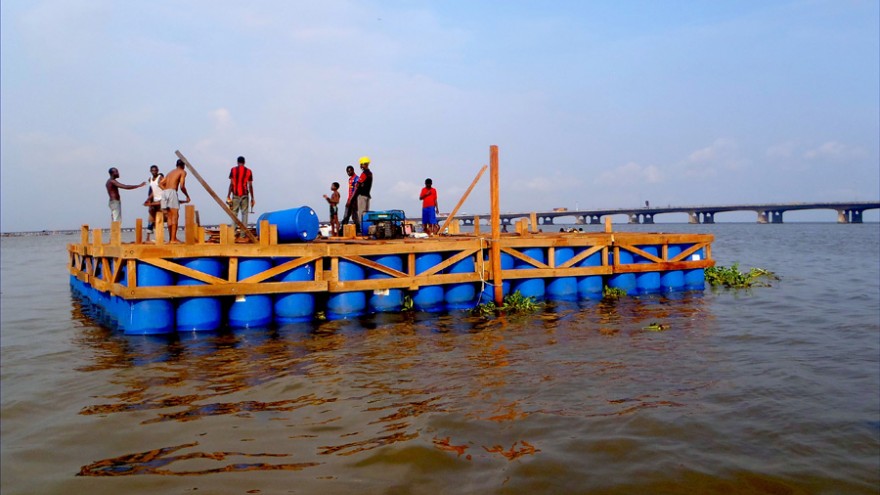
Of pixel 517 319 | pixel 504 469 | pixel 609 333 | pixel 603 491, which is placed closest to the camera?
pixel 603 491

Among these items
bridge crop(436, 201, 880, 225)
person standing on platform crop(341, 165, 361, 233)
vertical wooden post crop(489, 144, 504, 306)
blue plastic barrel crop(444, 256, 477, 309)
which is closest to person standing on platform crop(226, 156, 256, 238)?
person standing on platform crop(341, 165, 361, 233)

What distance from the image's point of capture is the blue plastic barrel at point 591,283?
14945mm

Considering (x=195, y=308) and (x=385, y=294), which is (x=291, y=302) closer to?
(x=195, y=308)

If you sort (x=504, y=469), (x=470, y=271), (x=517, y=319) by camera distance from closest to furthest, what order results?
(x=504, y=469) → (x=517, y=319) → (x=470, y=271)

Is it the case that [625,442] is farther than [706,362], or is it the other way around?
[706,362]

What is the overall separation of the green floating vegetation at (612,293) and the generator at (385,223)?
600cm

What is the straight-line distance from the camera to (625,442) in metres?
5.28

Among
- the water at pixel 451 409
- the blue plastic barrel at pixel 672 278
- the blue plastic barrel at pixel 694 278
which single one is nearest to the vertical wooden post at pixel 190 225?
the water at pixel 451 409

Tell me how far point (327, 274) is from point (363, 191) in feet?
17.9

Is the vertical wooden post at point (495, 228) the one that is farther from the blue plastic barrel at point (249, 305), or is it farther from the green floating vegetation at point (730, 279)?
the green floating vegetation at point (730, 279)

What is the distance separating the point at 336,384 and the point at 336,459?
2456mm

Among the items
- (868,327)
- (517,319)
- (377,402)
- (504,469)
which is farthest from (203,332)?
(868,327)

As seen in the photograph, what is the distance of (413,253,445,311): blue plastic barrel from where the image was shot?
12875 millimetres

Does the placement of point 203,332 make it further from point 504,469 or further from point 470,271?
point 504,469
